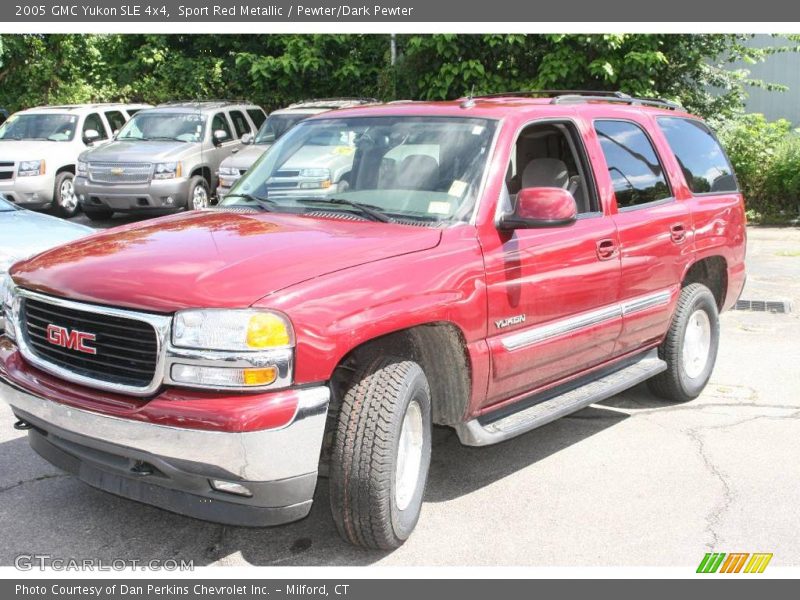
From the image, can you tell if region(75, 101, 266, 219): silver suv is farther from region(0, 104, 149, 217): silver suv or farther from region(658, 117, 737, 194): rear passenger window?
region(658, 117, 737, 194): rear passenger window

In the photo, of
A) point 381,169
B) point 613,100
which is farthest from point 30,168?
point 381,169

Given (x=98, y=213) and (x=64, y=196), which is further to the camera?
(x=64, y=196)

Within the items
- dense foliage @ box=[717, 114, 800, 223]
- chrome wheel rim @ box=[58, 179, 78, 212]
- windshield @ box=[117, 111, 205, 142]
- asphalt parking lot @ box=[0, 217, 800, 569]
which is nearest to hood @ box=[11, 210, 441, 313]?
asphalt parking lot @ box=[0, 217, 800, 569]

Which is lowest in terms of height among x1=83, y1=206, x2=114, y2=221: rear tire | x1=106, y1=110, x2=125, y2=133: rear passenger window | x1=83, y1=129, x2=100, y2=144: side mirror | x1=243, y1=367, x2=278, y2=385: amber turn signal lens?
x1=83, y1=206, x2=114, y2=221: rear tire

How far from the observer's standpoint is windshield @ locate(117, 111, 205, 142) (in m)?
16.0

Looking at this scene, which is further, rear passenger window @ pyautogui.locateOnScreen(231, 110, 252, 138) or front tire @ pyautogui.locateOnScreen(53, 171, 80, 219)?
rear passenger window @ pyautogui.locateOnScreen(231, 110, 252, 138)

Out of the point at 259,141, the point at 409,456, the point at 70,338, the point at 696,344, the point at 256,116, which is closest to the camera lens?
the point at 70,338

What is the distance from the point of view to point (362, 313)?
3750mm

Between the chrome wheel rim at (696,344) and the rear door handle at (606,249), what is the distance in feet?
4.47

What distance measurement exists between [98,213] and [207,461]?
519 inches

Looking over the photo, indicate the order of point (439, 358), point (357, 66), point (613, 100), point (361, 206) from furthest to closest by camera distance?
point (357, 66)
point (613, 100)
point (361, 206)
point (439, 358)

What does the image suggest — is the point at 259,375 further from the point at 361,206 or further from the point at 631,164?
the point at 631,164

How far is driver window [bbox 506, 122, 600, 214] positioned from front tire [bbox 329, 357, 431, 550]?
71.6 inches

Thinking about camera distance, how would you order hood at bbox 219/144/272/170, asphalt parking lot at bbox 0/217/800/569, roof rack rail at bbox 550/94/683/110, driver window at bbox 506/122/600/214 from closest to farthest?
asphalt parking lot at bbox 0/217/800/569, driver window at bbox 506/122/600/214, roof rack rail at bbox 550/94/683/110, hood at bbox 219/144/272/170
